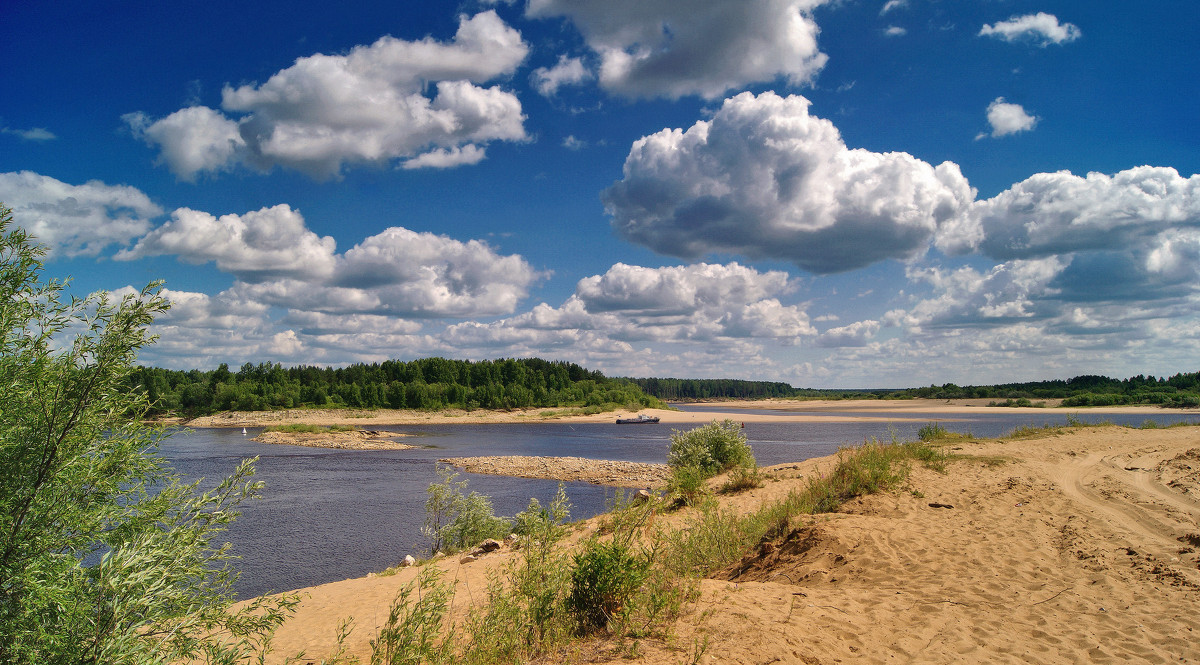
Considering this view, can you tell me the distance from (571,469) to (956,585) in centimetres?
3024

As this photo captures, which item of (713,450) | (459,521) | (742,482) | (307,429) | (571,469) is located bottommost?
(307,429)

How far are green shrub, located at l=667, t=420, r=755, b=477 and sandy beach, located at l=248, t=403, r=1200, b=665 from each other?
6.20 metres

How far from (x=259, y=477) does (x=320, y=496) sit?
9103 millimetres

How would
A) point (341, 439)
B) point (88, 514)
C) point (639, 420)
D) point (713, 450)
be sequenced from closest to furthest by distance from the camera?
point (88, 514)
point (713, 450)
point (341, 439)
point (639, 420)

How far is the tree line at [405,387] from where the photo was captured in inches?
4122

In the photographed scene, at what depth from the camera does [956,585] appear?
837 centimetres

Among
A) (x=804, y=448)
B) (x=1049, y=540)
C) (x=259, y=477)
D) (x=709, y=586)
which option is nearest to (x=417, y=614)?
(x=709, y=586)

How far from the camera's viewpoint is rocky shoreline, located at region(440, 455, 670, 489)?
32.8 m

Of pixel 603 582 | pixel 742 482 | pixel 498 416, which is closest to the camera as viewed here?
pixel 603 582

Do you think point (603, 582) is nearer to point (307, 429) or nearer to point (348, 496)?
point (348, 496)

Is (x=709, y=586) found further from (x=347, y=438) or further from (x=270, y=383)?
(x=270, y=383)

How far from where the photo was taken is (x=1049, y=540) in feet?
33.3

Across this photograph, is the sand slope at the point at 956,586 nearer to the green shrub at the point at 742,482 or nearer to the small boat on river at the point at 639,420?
the green shrub at the point at 742,482

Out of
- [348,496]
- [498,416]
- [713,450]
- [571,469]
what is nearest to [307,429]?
[571,469]
